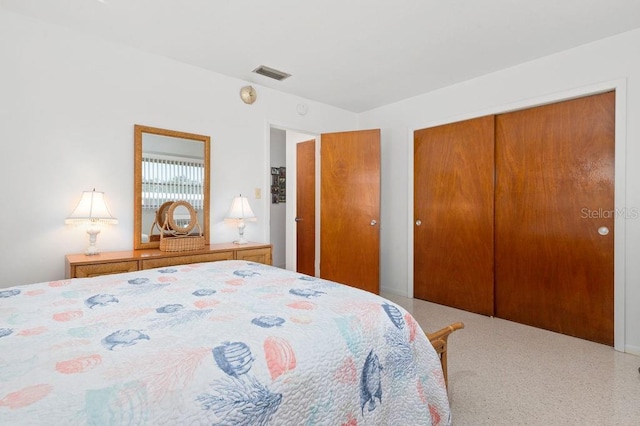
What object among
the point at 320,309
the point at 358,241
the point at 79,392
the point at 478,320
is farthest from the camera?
the point at 358,241

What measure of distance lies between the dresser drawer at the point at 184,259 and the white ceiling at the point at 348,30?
5.59ft

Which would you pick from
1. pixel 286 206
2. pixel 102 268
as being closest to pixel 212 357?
pixel 102 268

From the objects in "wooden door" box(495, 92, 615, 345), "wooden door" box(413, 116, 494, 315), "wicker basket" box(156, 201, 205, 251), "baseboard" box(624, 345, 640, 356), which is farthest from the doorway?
"baseboard" box(624, 345, 640, 356)

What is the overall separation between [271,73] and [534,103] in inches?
94.1

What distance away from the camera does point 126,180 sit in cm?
269

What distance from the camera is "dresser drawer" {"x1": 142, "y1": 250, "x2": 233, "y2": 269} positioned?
2432 millimetres

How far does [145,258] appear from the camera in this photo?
2383 mm

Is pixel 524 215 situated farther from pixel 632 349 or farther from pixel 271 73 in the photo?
pixel 271 73

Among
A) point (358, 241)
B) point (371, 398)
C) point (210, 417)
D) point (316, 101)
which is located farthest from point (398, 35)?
point (210, 417)

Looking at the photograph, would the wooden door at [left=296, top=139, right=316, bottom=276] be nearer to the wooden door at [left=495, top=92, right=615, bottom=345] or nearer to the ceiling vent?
the ceiling vent

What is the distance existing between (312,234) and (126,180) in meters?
2.44

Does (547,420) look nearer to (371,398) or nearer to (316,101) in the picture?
(371,398)

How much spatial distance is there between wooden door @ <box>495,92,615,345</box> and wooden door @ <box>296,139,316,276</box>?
2.27 meters

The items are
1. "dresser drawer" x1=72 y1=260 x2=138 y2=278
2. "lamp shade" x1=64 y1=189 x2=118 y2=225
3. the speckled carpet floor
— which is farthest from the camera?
"lamp shade" x1=64 y1=189 x2=118 y2=225
